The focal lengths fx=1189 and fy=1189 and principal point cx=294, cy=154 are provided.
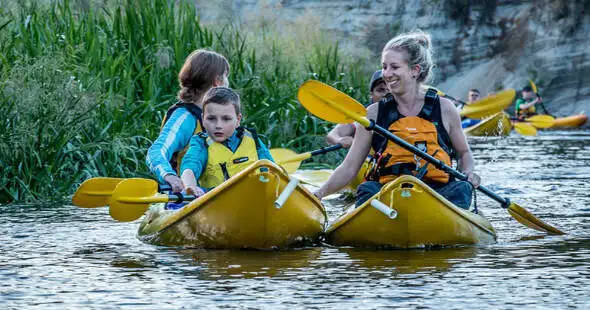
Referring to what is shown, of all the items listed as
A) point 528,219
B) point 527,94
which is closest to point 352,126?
point 528,219

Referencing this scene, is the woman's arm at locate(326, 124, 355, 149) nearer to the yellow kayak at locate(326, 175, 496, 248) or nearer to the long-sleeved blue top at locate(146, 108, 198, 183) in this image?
the long-sleeved blue top at locate(146, 108, 198, 183)

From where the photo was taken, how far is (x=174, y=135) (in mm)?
6203

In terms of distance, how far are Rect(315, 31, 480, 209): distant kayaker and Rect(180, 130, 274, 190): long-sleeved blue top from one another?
1.62ft

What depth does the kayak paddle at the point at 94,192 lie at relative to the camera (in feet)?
20.0

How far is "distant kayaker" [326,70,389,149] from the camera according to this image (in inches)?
320

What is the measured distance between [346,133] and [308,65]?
126 inches

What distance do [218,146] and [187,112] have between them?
0.41 m

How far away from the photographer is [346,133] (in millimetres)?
9078

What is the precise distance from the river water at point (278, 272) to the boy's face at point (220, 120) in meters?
0.62

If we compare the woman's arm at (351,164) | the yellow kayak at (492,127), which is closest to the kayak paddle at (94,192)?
the woman's arm at (351,164)

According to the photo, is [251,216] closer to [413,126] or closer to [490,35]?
[413,126]

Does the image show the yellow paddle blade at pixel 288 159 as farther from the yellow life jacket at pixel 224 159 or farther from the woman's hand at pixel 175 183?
the woman's hand at pixel 175 183

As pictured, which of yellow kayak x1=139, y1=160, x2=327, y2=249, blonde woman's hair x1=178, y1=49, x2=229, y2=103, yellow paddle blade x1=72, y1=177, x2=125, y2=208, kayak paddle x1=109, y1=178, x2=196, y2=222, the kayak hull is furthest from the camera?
the kayak hull

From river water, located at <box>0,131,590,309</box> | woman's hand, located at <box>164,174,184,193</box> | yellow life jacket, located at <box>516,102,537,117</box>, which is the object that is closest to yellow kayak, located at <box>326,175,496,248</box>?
river water, located at <box>0,131,590,309</box>
